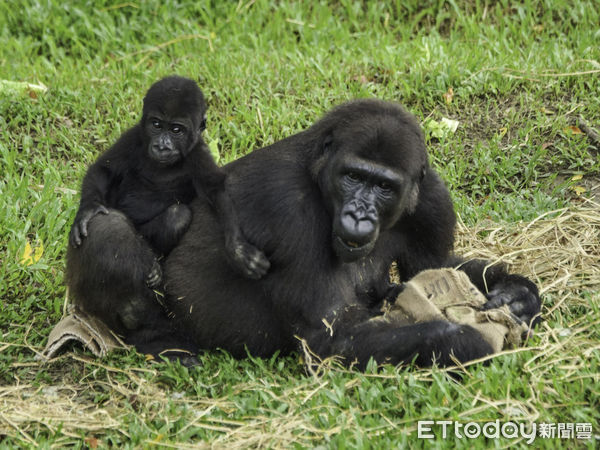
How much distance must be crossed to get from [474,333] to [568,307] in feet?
3.09

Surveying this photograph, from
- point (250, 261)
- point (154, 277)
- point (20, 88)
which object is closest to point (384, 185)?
point (250, 261)

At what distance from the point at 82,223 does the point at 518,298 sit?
2.47m

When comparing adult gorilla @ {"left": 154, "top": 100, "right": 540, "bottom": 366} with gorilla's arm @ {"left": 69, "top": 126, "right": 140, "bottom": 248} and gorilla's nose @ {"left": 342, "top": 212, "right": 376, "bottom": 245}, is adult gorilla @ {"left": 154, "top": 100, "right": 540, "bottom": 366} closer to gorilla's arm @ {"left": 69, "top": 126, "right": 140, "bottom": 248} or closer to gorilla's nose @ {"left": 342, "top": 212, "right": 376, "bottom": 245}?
gorilla's nose @ {"left": 342, "top": 212, "right": 376, "bottom": 245}

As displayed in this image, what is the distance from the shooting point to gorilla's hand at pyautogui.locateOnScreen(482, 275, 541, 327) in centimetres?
482

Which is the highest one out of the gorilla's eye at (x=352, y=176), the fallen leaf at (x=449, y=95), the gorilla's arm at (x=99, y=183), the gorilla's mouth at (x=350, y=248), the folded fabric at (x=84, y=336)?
the gorilla's eye at (x=352, y=176)

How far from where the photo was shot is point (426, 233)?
16.7ft

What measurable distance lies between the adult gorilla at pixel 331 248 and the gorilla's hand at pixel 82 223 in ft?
1.66

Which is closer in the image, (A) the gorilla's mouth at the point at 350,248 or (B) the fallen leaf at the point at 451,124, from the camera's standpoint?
(A) the gorilla's mouth at the point at 350,248

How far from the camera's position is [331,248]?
454 cm

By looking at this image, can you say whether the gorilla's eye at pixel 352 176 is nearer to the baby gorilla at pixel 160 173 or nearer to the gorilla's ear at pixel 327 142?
the gorilla's ear at pixel 327 142

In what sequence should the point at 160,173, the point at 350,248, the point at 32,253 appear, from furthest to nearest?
the point at 32,253 → the point at 160,173 → the point at 350,248

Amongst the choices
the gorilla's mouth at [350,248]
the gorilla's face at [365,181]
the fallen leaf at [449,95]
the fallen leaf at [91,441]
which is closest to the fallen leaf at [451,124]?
the fallen leaf at [449,95]

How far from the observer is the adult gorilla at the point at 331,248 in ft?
14.3

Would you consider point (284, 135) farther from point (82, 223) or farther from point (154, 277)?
point (82, 223)
